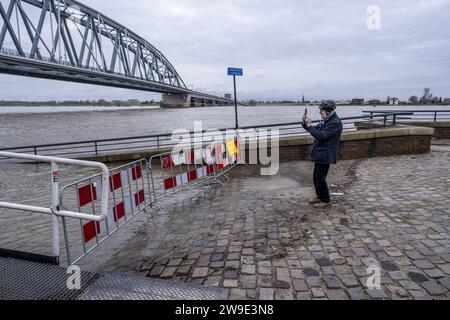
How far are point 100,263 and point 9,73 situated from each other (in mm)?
51763

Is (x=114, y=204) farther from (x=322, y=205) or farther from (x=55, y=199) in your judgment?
(x=322, y=205)

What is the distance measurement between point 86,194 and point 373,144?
31.6 feet

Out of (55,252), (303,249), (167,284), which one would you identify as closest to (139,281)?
(167,284)

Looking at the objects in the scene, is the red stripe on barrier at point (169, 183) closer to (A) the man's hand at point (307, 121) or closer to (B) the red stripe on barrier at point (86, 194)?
(B) the red stripe on barrier at point (86, 194)

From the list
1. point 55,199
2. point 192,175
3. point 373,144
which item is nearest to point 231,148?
point 192,175

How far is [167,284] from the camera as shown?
9.73 feet

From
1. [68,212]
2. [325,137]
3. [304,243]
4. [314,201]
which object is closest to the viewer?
[68,212]

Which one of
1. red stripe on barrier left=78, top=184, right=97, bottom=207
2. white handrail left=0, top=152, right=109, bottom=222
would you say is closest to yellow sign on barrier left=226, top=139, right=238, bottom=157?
red stripe on barrier left=78, top=184, right=97, bottom=207

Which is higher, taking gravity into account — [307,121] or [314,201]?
[307,121]

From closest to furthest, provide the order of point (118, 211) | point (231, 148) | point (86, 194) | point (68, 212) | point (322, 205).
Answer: point (68, 212)
point (86, 194)
point (118, 211)
point (322, 205)
point (231, 148)

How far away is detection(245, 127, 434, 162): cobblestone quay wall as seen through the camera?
10203mm

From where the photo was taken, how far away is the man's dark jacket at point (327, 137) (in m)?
5.02

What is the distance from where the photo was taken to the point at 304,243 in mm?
3949
